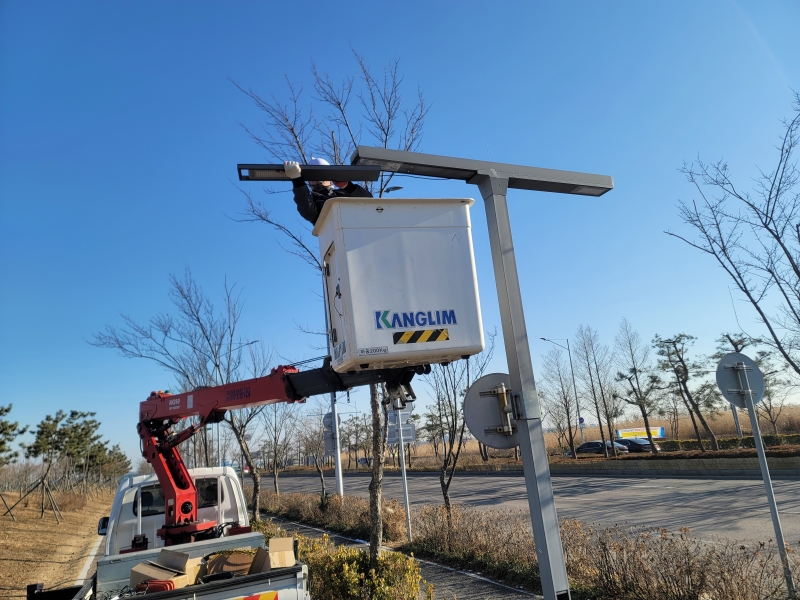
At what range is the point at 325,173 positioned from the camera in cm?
377

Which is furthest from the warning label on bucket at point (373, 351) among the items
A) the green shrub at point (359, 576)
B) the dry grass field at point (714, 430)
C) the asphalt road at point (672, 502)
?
the dry grass field at point (714, 430)

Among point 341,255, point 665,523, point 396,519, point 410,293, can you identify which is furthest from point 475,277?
point 665,523

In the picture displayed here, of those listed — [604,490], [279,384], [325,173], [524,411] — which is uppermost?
[325,173]

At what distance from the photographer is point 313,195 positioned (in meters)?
4.08

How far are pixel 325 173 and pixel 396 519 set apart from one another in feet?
34.0

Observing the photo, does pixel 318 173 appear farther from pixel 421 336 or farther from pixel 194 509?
pixel 194 509

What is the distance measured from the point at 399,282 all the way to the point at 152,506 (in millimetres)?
7494

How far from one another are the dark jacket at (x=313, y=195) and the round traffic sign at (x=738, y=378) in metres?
4.68

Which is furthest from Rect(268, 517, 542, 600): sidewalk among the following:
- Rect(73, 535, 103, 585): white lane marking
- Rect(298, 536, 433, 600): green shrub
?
Rect(73, 535, 103, 585): white lane marking

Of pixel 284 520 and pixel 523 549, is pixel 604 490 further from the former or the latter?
pixel 523 549

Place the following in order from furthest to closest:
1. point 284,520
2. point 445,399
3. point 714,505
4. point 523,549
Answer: point 284,520 < point 714,505 < point 445,399 < point 523,549

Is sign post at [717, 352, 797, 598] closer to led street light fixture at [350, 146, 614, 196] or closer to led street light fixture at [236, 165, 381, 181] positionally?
led street light fixture at [350, 146, 614, 196]

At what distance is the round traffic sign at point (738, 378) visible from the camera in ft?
19.6

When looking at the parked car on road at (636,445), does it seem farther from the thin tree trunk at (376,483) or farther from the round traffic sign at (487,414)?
the round traffic sign at (487,414)
